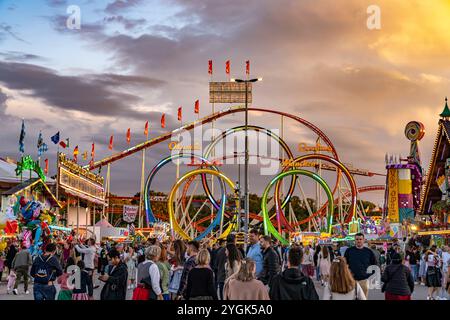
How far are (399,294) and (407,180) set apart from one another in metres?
45.5

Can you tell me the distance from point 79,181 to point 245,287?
157 ft

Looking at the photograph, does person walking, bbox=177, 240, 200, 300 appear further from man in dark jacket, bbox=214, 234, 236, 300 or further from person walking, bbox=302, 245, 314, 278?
person walking, bbox=302, 245, 314, 278

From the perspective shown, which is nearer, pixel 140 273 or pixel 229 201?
pixel 140 273

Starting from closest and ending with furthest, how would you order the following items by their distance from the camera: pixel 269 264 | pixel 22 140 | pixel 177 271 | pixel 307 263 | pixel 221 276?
pixel 177 271 < pixel 269 264 < pixel 221 276 < pixel 307 263 < pixel 22 140

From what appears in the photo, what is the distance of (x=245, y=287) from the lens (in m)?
7.36

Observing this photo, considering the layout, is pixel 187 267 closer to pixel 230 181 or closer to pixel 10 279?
pixel 10 279

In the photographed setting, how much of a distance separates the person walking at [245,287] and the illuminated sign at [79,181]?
4190 centimetres

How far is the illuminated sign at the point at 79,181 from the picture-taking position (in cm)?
4900

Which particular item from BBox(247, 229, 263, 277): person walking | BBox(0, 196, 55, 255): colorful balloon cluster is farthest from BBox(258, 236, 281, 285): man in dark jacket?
BBox(0, 196, 55, 255): colorful balloon cluster

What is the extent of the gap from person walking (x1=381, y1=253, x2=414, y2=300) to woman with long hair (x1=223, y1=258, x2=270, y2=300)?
10.1 ft

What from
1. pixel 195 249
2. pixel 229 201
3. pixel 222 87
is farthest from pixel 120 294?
pixel 229 201

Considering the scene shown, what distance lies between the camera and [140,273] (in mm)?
9367

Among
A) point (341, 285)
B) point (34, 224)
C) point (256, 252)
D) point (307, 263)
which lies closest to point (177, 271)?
point (256, 252)
